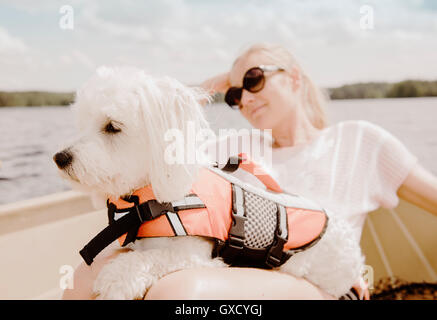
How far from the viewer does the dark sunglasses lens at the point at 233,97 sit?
168 cm

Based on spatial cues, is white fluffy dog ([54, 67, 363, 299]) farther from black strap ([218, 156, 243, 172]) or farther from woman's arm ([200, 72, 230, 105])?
woman's arm ([200, 72, 230, 105])

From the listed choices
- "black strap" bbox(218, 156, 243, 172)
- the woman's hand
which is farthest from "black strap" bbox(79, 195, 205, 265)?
the woman's hand

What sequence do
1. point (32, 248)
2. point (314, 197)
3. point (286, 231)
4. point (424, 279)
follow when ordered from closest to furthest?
point (286, 231) < point (314, 197) < point (32, 248) < point (424, 279)

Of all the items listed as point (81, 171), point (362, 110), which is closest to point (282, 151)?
point (362, 110)

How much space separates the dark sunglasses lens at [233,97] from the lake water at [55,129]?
2.7 inches

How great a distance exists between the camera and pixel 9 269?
1.52m

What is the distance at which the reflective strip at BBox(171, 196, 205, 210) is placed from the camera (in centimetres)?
84

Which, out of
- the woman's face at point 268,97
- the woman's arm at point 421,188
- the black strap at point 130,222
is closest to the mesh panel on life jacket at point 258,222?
the black strap at point 130,222

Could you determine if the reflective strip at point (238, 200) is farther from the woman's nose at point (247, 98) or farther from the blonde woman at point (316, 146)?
the woman's nose at point (247, 98)

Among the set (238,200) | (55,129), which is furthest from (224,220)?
(55,129)

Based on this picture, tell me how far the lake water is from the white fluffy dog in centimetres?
10

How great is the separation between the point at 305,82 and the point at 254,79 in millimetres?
359
